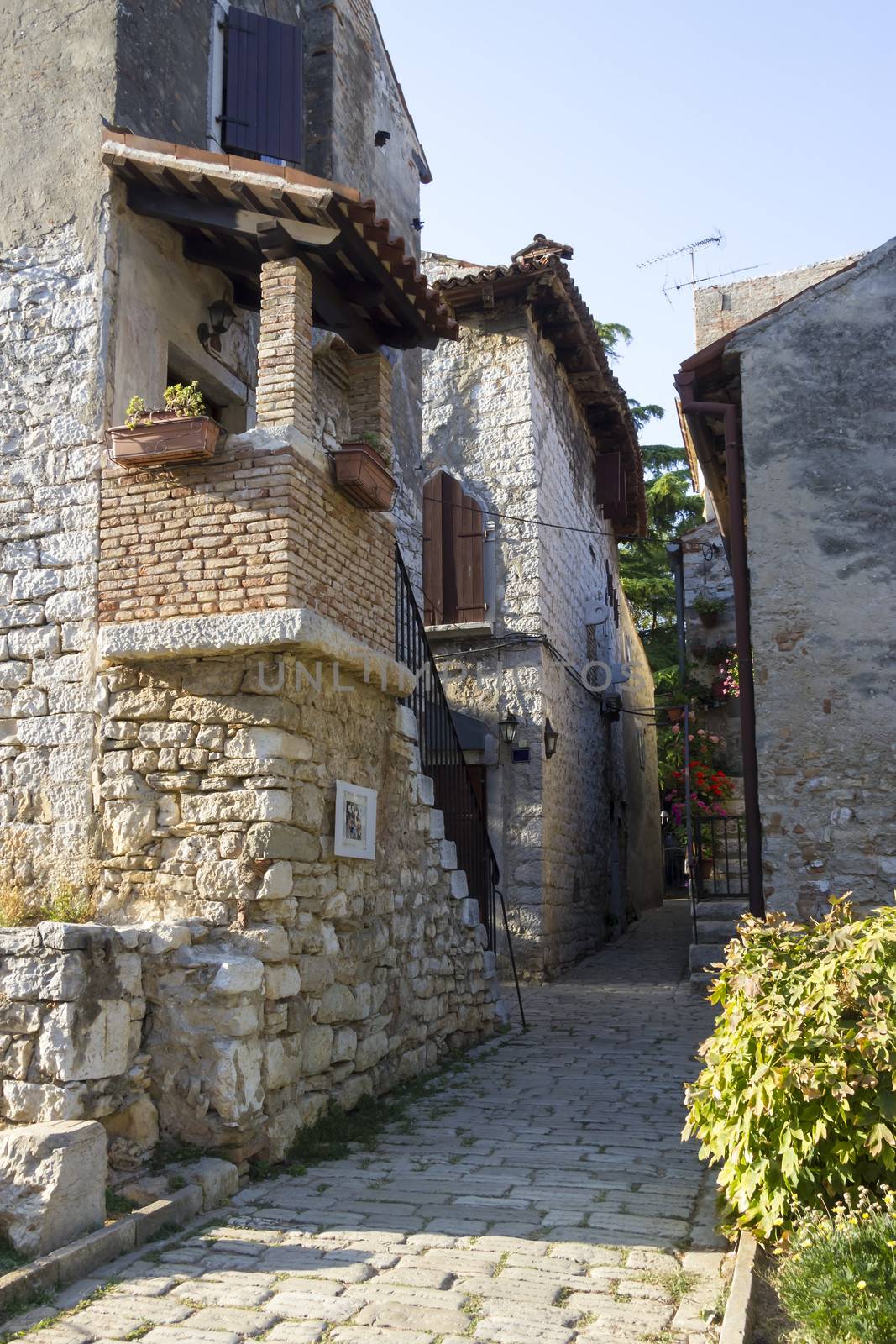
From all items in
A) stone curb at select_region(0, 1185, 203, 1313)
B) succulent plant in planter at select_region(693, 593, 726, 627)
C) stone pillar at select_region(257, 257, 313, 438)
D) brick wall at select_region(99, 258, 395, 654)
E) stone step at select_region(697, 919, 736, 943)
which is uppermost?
succulent plant in planter at select_region(693, 593, 726, 627)

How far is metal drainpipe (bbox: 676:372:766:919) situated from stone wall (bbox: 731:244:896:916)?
28 centimetres

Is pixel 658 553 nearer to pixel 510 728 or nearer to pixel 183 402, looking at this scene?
pixel 510 728

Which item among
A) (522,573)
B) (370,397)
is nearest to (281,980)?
(370,397)

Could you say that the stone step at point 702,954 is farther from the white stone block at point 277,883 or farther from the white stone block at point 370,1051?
the white stone block at point 277,883

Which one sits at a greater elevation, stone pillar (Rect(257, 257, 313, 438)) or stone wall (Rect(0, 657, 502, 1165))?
stone pillar (Rect(257, 257, 313, 438))

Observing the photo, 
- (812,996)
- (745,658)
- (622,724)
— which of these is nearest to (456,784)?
(745,658)

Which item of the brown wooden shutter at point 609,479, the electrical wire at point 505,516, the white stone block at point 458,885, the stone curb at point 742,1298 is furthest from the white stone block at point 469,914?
the brown wooden shutter at point 609,479

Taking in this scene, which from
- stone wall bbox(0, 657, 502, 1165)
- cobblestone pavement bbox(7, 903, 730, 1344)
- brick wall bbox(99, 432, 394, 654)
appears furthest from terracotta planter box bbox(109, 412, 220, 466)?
cobblestone pavement bbox(7, 903, 730, 1344)

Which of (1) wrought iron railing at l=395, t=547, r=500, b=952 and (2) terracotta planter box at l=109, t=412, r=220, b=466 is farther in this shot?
(1) wrought iron railing at l=395, t=547, r=500, b=952

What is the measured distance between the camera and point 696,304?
769 inches

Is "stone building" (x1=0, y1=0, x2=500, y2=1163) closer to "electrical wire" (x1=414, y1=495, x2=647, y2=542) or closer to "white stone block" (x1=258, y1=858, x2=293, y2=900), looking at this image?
"white stone block" (x1=258, y1=858, x2=293, y2=900)

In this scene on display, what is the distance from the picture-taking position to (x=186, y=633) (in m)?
5.63

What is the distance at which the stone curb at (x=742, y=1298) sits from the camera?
10.7 ft

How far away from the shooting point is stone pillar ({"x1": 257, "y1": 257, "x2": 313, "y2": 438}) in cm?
587
